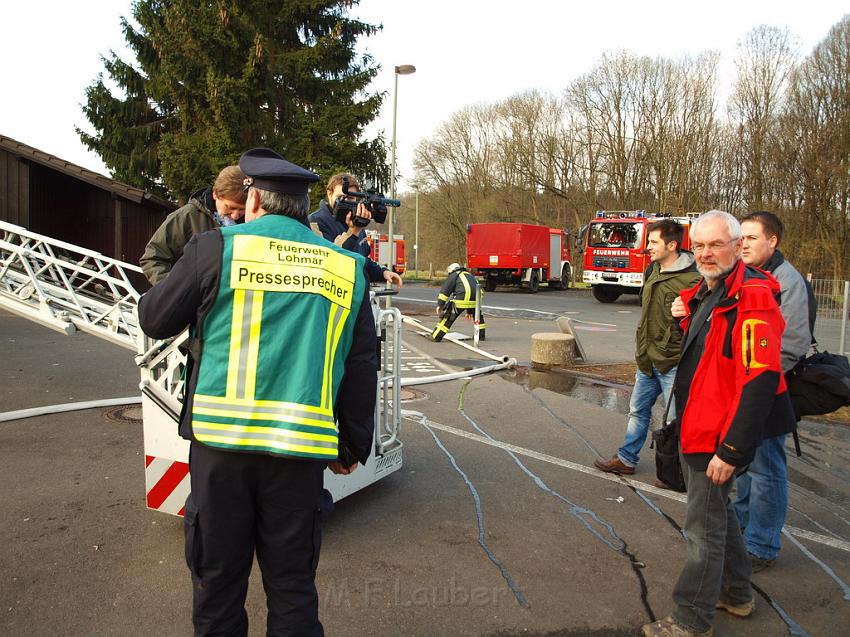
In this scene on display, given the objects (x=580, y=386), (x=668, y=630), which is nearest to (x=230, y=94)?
(x=580, y=386)

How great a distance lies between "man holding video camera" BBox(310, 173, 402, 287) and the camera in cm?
462

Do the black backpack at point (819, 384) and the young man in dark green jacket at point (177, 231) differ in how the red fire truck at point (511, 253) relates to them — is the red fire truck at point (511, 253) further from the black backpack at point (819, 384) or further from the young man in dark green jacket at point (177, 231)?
the black backpack at point (819, 384)

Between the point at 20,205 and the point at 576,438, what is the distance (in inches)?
596

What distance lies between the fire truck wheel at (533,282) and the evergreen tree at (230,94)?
12.3m

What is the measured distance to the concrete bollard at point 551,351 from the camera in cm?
1020

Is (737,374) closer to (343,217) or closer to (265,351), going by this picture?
(265,351)

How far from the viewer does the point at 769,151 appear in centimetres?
3120

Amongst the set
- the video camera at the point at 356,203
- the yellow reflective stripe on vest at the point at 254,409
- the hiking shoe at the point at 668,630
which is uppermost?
the video camera at the point at 356,203

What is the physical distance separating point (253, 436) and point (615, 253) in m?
23.7

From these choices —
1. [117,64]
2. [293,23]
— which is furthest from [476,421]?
[117,64]

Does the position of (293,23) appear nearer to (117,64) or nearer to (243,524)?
(117,64)

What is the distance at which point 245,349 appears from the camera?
210cm

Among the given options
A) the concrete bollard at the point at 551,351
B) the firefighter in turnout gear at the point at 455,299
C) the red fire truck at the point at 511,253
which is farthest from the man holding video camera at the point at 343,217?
the red fire truck at the point at 511,253

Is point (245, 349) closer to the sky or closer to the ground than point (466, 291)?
closer to the sky
